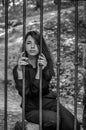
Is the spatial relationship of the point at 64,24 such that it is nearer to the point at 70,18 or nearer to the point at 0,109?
the point at 70,18

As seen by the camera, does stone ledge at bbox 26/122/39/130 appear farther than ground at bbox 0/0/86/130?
No

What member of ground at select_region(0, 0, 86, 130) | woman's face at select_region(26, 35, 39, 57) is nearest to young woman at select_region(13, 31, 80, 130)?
woman's face at select_region(26, 35, 39, 57)

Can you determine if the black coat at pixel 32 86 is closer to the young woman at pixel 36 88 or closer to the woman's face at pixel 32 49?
the young woman at pixel 36 88

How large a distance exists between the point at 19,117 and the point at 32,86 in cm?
193

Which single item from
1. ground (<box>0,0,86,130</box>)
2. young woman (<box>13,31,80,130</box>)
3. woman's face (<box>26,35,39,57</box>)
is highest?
woman's face (<box>26,35,39,57</box>)

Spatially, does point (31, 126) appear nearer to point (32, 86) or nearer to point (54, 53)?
point (32, 86)

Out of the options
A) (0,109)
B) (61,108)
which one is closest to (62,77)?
(0,109)

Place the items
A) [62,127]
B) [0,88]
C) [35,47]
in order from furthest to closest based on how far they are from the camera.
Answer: [0,88]
[62,127]
[35,47]

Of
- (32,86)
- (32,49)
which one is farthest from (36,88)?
(32,49)

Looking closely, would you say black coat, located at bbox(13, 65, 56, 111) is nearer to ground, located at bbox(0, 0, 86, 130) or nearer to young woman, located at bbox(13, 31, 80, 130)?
young woman, located at bbox(13, 31, 80, 130)

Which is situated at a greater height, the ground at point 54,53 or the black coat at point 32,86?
the black coat at point 32,86

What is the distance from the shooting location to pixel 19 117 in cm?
549

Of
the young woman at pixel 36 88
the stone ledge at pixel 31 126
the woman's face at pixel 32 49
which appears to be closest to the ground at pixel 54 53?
the stone ledge at pixel 31 126

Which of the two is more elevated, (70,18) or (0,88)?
(70,18)
